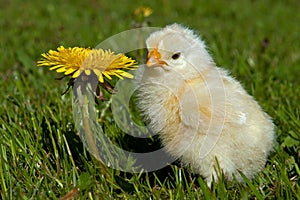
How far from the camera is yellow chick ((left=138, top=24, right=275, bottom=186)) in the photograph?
2852 mm

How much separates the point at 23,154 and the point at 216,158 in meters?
1.05

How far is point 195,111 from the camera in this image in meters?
2.85

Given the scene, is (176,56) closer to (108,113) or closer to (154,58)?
(154,58)

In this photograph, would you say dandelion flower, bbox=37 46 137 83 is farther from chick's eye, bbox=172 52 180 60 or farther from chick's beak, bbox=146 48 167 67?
chick's eye, bbox=172 52 180 60

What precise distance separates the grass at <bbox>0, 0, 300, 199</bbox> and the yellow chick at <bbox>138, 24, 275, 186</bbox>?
0.46 ft

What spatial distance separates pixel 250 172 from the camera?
3037 mm

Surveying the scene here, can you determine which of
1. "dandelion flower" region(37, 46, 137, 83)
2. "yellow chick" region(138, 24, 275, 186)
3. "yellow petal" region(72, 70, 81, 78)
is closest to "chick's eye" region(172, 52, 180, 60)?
"yellow chick" region(138, 24, 275, 186)

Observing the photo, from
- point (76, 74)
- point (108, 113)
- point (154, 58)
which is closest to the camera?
point (76, 74)

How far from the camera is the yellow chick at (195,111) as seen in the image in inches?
112

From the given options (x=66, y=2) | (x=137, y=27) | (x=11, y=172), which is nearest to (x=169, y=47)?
(x=11, y=172)

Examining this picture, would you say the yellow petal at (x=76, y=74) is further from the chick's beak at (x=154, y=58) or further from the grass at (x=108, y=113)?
the grass at (x=108, y=113)

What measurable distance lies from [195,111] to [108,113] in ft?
3.86

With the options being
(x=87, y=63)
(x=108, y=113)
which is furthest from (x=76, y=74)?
(x=108, y=113)

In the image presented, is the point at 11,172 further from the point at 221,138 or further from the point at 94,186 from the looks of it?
the point at 221,138
